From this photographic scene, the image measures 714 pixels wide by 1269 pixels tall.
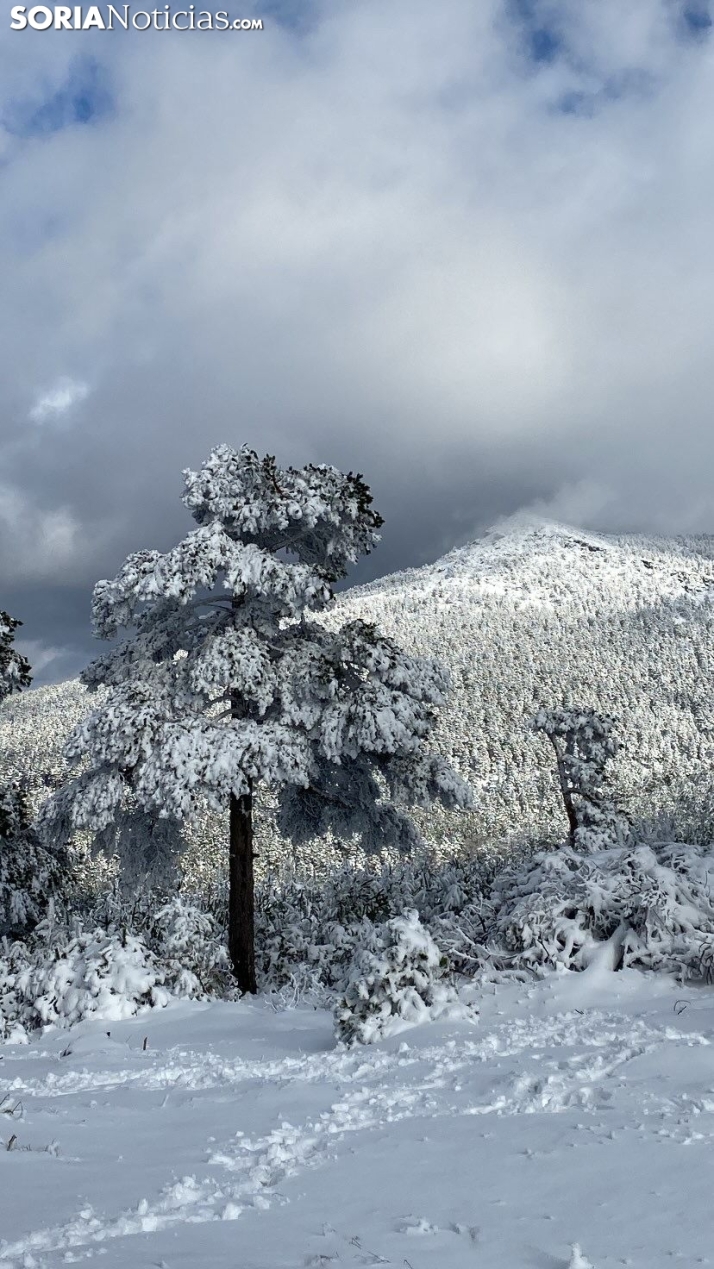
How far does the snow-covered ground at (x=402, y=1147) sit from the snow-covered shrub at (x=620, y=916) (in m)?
0.37

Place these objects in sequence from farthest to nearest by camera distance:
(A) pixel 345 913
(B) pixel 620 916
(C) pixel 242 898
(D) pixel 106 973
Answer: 1. (A) pixel 345 913
2. (C) pixel 242 898
3. (D) pixel 106 973
4. (B) pixel 620 916

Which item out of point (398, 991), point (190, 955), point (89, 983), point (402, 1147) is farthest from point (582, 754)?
point (402, 1147)

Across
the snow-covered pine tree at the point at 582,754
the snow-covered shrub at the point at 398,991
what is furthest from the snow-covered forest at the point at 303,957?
the snow-covered pine tree at the point at 582,754

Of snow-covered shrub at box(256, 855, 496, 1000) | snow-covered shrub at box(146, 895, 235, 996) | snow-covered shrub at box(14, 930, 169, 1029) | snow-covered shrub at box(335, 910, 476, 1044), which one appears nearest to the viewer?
snow-covered shrub at box(335, 910, 476, 1044)

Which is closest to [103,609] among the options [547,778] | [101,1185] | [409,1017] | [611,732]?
[409,1017]

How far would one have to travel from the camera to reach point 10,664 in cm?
1334

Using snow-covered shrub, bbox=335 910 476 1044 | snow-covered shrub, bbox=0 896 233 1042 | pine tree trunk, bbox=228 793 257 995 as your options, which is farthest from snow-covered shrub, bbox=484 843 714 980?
pine tree trunk, bbox=228 793 257 995

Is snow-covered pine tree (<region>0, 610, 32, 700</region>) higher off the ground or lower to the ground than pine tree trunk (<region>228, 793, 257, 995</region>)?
higher

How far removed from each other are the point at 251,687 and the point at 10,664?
462cm

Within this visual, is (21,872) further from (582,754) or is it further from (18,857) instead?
(582,754)

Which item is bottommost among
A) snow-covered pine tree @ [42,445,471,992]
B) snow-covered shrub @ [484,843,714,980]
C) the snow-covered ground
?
the snow-covered ground

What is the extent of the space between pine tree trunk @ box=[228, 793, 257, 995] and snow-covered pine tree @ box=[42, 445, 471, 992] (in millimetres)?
23

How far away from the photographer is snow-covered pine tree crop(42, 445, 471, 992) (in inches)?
438

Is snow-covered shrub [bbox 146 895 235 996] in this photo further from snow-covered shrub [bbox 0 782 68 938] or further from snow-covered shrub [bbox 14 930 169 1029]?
snow-covered shrub [bbox 0 782 68 938]
